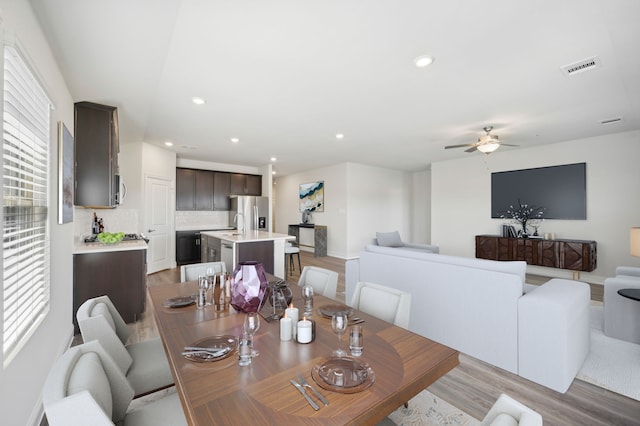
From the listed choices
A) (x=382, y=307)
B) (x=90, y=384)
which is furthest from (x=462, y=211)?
(x=90, y=384)

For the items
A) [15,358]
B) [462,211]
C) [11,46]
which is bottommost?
[15,358]

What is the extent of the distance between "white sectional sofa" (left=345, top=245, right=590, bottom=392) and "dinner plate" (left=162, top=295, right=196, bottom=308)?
2113mm

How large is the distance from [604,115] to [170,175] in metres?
7.69

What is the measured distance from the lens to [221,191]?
7547 mm

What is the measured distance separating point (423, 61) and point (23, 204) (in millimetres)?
3102

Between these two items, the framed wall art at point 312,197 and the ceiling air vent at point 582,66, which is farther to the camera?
the framed wall art at point 312,197

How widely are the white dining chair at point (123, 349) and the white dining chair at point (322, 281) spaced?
1095 mm

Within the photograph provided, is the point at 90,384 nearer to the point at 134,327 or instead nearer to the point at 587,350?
the point at 134,327

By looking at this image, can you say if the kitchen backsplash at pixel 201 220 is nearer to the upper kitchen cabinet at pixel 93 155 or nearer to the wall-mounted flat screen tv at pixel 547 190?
the upper kitchen cabinet at pixel 93 155

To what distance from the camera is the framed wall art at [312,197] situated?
27.5 feet

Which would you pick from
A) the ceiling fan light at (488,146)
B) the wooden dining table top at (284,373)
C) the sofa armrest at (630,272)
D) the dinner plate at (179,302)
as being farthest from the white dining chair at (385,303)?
the ceiling fan light at (488,146)

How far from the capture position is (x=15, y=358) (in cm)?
147

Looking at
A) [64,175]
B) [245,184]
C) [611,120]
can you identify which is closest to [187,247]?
[245,184]

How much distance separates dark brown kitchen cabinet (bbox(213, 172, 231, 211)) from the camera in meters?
7.45
